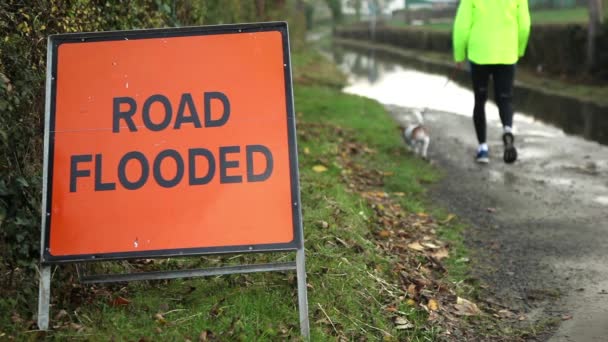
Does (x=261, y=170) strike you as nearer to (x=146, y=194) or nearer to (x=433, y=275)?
(x=146, y=194)

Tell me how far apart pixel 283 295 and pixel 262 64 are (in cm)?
122

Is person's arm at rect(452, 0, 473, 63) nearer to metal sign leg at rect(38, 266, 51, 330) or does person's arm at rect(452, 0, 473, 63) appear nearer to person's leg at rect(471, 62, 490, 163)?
person's leg at rect(471, 62, 490, 163)

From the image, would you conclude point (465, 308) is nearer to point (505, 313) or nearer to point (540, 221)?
point (505, 313)

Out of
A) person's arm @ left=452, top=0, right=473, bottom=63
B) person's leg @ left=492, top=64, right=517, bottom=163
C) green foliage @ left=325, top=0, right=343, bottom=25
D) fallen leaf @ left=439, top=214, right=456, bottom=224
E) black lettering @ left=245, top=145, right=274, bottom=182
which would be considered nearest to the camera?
black lettering @ left=245, top=145, right=274, bottom=182

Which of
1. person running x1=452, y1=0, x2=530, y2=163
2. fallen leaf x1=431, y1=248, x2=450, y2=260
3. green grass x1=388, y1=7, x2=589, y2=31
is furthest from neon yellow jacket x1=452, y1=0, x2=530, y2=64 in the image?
green grass x1=388, y1=7, x2=589, y2=31

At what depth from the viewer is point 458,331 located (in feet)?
14.4

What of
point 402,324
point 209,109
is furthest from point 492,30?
point 209,109

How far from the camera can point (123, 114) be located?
3.98 m

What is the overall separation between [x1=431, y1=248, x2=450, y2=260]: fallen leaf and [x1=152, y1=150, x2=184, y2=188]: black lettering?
7.69 feet

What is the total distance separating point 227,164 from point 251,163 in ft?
0.38

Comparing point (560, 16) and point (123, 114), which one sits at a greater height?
point (560, 16)

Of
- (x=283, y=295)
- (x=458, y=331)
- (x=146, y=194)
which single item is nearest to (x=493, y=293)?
(x=458, y=331)

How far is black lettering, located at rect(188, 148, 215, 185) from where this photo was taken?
388 cm

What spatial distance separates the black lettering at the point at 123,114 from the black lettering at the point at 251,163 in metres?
0.57
